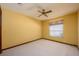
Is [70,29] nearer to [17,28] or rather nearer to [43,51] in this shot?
[43,51]

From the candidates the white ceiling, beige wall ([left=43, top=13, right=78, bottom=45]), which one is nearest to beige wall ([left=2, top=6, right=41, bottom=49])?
the white ceiling

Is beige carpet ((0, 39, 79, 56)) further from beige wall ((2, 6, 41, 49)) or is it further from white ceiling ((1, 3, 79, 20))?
white ceiling ((1, 3, 79, 20))

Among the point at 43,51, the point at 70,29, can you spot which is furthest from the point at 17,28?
the point at 70,29

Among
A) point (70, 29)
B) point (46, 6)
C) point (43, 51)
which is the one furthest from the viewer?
point (70, 29)

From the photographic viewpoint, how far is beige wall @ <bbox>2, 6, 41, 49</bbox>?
2.69m

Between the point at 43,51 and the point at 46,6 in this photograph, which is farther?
the point at 43,51

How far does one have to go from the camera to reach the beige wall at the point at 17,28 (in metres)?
2.69

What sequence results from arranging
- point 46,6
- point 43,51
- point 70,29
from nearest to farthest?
point 46,6 → point 43,51 → point 70,29

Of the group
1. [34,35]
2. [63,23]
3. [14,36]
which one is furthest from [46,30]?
[14,36]

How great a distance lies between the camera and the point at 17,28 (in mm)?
3326

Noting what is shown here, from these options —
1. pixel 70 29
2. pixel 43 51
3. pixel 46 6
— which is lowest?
pixel 43 51

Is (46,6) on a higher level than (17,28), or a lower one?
higher

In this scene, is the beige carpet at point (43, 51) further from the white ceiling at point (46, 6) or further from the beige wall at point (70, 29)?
the white ceiling at point (46, 6)

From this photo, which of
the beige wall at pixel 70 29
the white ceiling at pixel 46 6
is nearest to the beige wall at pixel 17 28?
the white ceiling at pixel 46 6
